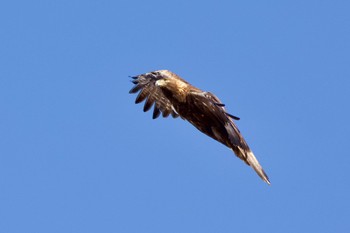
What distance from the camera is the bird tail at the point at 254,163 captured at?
53.5ft

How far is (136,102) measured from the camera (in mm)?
19531

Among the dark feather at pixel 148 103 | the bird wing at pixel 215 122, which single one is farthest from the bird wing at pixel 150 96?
the bird wing at pixel 215 122

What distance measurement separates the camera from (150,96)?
64.0 ft

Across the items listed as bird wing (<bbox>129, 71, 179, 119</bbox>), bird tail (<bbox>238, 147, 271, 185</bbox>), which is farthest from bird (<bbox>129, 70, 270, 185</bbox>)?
bird wing (<bbox>129, 71, 179, 119</bbox>)

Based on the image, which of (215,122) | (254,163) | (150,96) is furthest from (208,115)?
(150,96)

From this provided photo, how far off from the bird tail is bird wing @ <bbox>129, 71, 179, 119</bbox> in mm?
3172

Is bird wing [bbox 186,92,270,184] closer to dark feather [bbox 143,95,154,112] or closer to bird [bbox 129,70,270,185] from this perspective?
bird [bbox 129,70,270,185]

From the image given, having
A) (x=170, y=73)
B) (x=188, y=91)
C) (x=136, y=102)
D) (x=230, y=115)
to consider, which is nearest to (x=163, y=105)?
(x=136, y=102)

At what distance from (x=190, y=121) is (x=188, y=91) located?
0.57m

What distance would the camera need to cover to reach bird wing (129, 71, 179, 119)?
63.3 ft

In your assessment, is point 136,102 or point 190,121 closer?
point 190,121

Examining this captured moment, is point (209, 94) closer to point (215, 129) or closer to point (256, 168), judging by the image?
point (215, 129)

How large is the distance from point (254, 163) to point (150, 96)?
12.9 ft

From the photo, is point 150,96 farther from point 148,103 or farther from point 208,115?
point 208,115
